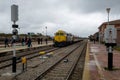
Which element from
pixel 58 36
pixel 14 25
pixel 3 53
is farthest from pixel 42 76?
pixel 58 36

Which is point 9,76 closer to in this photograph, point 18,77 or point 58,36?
point 18,77

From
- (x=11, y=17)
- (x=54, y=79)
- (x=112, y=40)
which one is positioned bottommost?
(x=54, y=79)

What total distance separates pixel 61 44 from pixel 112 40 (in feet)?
132

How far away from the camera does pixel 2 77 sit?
13.6m

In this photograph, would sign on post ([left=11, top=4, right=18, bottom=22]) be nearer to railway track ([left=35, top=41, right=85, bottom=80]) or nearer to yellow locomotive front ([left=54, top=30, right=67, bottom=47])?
railway track ([left=35, top=41, right=85, bottom=80])

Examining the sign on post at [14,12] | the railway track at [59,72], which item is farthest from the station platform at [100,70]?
the sign on post at [14,12]

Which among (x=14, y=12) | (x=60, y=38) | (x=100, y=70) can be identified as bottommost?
(x=100, y=70)

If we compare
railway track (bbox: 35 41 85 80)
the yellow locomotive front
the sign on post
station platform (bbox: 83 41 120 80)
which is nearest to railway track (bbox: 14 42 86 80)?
railway track (bbox: 35 41 85 80)

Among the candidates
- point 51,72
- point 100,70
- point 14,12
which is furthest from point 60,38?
point 14,12

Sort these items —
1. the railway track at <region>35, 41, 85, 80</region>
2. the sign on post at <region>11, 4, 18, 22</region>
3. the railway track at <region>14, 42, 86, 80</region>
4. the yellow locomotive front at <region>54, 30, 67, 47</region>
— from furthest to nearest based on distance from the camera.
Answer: the yellow locomotive front at <region>54, 30, 67, 47</region> < the sign on post at <region>11, 4, 18, 22</region> < the railway track at <region>35, 41, 85, 80</region> < the railway track at <region>14, 42, 86, 80</region>

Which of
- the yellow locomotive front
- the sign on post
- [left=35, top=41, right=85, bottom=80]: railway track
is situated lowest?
[left=35, top=41, right=85, bottom=80]: railway track

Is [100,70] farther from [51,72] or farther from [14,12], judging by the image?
[14,12]

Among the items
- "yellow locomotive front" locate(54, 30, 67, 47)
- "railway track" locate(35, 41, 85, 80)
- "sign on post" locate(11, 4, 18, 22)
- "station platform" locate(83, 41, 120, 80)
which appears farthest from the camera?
"yellow locomotive front" locate(54, 30, 67, 47)

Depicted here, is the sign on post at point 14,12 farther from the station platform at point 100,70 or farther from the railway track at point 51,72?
the station platform at point 100,70
